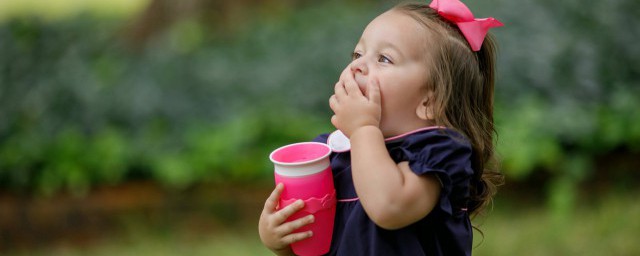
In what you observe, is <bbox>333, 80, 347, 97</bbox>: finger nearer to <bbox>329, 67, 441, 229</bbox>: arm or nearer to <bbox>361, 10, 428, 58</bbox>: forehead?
<bbox>329, 67, 441, 229</bbox>: arm

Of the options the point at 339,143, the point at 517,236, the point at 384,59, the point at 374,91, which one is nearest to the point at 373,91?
the point at 374,91

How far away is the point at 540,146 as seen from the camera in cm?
489

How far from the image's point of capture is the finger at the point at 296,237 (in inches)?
86.0

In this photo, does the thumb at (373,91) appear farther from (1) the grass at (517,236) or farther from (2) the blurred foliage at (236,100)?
(2) the blurred foliage at (236,100)

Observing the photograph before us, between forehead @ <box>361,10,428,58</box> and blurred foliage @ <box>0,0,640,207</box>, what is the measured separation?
107 inches

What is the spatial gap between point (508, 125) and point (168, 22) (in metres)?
2.89

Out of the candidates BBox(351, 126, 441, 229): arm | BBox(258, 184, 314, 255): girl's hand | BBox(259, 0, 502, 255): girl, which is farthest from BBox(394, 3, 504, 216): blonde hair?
BBox(258, 184, 314, 255): girl's hand

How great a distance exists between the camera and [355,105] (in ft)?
6.99

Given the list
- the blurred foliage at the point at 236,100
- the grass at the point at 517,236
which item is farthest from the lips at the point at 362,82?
the blurred foliage at the point at 236,100

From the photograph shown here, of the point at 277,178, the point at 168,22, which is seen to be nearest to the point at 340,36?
the point at 168,22

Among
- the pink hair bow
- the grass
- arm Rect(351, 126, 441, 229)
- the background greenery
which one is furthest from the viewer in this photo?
the background greenery

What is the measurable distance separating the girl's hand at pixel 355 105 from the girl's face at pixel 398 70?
31mm

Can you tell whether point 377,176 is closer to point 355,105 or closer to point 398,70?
point 355,105

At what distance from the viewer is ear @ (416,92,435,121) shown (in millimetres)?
2211
